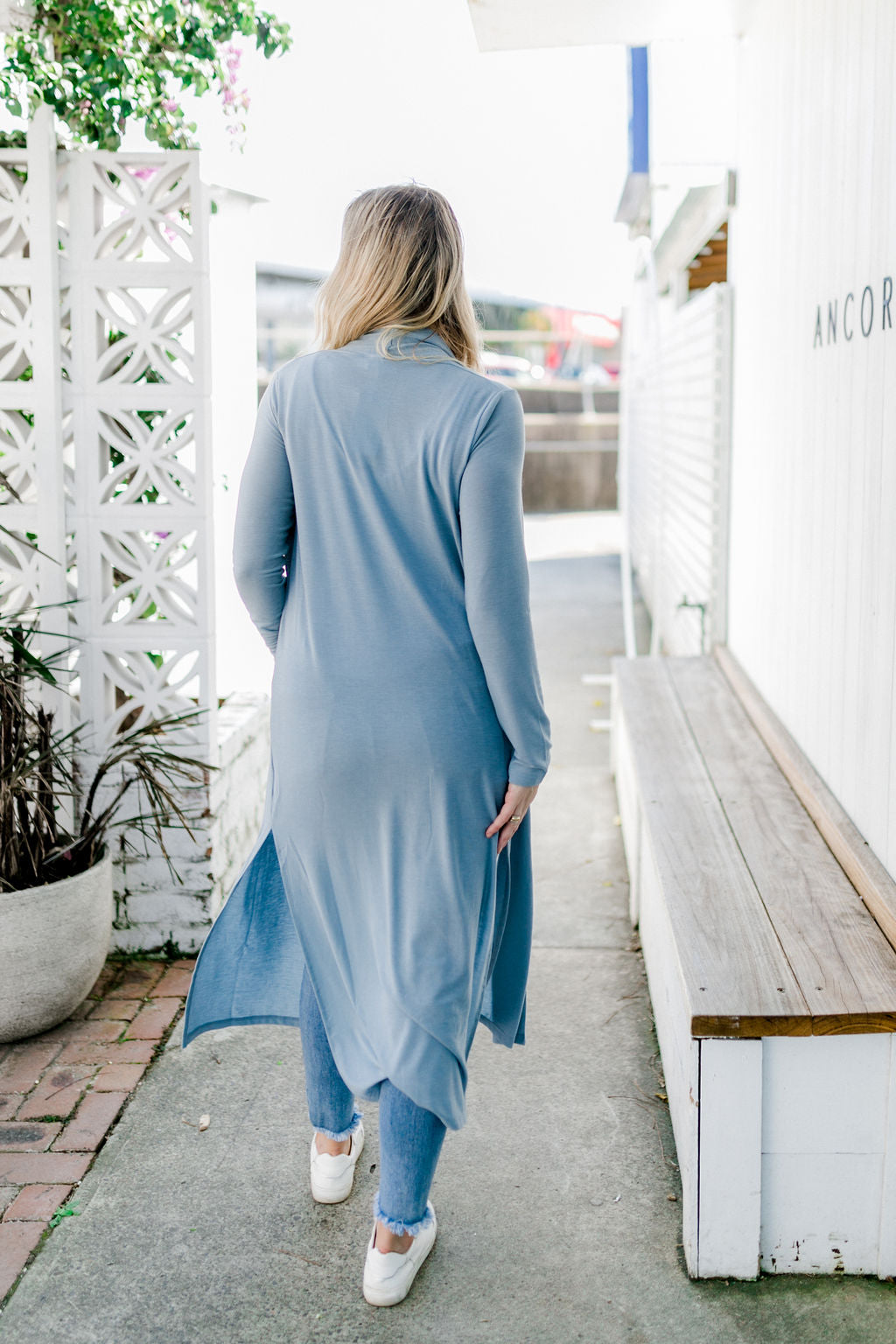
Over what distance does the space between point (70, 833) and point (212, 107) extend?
7.32 feet

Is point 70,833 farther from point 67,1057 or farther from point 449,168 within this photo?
point 449,168

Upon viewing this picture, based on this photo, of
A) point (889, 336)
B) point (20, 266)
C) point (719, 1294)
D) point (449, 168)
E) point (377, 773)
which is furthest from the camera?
point (449, 168)

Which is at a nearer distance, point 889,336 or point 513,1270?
point 513,1270

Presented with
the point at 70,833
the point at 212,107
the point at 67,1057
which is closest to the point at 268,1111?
the point at 67,1057

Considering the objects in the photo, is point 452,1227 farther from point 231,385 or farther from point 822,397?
point 231,385

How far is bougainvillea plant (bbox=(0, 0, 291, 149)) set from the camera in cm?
342

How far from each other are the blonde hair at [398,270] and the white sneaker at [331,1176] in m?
1.56

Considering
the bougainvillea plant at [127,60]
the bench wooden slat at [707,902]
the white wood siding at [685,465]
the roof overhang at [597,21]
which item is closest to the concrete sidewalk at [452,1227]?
the bench wooden slat at [707,902]

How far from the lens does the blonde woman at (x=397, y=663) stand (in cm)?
203

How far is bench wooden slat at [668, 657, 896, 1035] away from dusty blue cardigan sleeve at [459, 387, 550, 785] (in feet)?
2.32

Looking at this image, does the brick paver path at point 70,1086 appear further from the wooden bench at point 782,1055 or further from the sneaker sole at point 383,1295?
the wooden bench at point 782,1055

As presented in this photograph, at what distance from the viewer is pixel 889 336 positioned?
282 cm

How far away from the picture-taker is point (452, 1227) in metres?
2.49

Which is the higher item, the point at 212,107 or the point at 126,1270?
the point at 212,107
